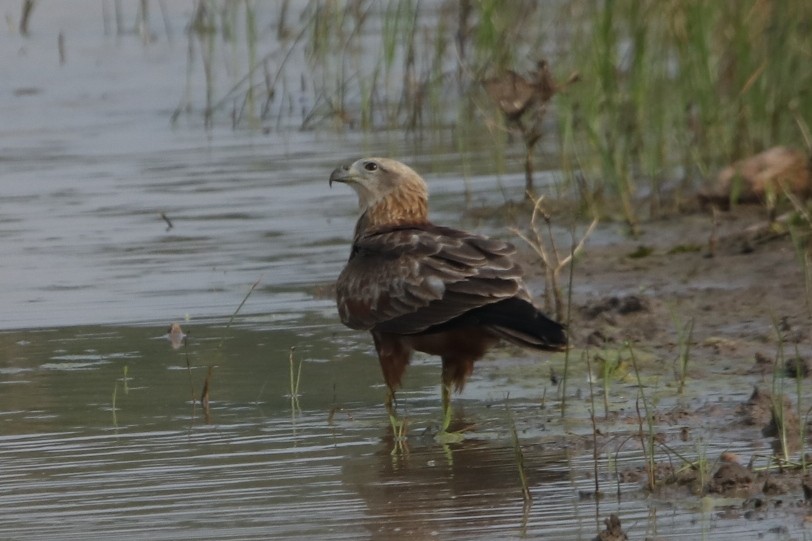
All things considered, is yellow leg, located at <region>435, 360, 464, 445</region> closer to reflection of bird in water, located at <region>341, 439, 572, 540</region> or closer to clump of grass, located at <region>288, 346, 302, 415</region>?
reflection of bird in water, located at <region>341, 439, 572, 540</region>

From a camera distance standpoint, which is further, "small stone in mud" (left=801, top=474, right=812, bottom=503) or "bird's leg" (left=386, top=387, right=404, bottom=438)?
"bird's leg" (left=386, top=387, right=404, bottom=438)

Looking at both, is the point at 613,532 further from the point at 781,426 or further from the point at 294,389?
the point at 294,389

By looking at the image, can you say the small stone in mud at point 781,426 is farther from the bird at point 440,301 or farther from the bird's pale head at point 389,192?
the bird's pale head at point 389,192

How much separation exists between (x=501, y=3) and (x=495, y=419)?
4.52 meters

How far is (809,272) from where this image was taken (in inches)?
292

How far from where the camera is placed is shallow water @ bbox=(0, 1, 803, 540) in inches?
185

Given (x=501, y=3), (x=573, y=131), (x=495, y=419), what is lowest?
(x=495, y=419)

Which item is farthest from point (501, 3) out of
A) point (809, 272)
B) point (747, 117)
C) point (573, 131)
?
point (809, 272)

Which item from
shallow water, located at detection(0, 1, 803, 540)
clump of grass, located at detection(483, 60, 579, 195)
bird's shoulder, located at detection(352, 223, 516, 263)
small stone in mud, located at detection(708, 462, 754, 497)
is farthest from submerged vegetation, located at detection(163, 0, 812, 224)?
small stone in mud, located at detection(708, 462, 754, 497)

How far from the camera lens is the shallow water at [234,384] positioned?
470 cm

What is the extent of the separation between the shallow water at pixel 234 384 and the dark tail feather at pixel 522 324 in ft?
0.94

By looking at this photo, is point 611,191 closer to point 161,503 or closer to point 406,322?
point 406,322

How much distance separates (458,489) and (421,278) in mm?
1406

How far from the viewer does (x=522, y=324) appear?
579 centimetres
